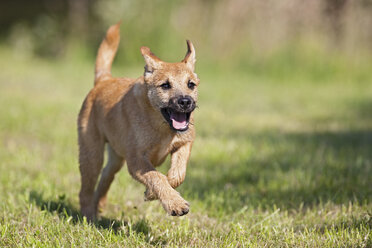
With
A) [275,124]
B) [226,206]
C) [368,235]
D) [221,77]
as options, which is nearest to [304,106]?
[275,124]

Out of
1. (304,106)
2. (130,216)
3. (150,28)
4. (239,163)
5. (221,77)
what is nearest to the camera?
(130,216)

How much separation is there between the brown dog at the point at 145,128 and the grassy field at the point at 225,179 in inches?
10.8

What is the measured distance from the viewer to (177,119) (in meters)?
3.34

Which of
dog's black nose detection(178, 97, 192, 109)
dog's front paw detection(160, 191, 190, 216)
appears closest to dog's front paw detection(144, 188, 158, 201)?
dog's front paw detection(160, 191, 190, 216)

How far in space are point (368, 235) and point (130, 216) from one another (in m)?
1.69

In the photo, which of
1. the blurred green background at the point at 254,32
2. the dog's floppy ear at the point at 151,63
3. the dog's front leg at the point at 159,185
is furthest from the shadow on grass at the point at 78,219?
the blurred green background at the point at 254,32

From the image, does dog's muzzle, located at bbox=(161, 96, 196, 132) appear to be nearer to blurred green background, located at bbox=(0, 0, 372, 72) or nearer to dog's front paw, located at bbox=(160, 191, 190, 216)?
dog's front paw, located at bbox=(160, 191, 190, 216)

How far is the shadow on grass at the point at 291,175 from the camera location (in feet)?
13.7

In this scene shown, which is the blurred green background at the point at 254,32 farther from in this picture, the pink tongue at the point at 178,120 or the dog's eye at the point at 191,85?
the pink tongue at the point at 178,120

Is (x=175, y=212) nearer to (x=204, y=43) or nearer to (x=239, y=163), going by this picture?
(x=239, y=163)

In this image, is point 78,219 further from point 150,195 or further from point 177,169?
point 177,169

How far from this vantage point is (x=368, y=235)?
10.00 feet

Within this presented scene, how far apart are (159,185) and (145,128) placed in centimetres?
51

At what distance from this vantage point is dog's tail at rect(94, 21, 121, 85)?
4.55 metres
